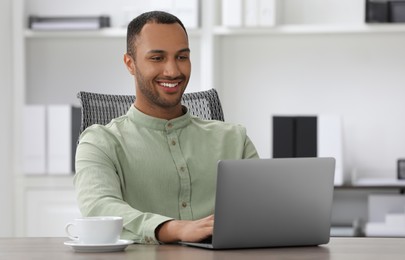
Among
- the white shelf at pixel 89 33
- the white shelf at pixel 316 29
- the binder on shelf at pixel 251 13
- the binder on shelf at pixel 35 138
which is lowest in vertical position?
the binder on shelf at pixel 35 138

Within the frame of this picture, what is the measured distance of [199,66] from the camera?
14.8 feet

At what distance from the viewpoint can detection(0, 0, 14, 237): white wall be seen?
4289 mm

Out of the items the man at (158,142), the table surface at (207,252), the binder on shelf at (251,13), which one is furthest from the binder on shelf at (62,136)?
the table surface at (207,252)

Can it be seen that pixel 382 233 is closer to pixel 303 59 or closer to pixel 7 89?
pixel 303 59

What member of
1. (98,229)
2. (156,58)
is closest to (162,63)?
(156,58)

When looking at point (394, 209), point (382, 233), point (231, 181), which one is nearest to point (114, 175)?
point (231, 181)

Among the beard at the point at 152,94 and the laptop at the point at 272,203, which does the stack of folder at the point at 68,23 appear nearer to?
the beard at the point at 152,94

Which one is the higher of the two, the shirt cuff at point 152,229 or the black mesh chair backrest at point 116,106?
the black mesh chair backrest at point 116,106

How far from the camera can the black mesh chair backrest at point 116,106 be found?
2.39m

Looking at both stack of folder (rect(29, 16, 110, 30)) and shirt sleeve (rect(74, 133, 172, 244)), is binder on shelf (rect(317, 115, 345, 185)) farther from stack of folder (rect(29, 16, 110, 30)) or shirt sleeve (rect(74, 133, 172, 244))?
shirt sleeve (rect(74, 133, 172, 244))

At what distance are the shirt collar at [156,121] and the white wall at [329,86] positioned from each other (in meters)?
2.23

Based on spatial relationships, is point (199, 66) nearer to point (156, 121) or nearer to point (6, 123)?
point (6, 123)

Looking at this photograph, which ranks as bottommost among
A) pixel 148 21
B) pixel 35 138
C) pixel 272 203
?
pixel 35 138

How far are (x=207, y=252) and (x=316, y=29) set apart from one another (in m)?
2.71
